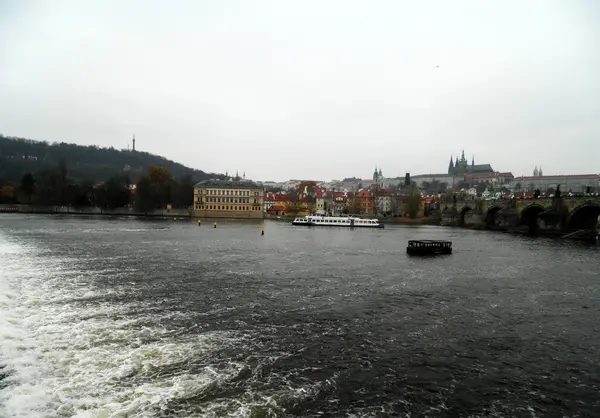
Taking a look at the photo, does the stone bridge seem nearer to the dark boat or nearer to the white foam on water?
the dark boat

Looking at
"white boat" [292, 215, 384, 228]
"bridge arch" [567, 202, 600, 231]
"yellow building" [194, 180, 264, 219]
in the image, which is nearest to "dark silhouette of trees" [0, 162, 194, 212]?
"yellow building" [194, 180, 264, 219]

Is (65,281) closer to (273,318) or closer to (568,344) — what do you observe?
(273,318)

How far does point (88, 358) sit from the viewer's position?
13.4 m

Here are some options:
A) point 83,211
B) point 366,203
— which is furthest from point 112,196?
point 366,203

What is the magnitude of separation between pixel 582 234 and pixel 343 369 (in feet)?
229

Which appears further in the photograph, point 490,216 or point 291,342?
point 490,216

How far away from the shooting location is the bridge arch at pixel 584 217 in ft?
225

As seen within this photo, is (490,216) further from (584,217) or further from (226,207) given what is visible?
(226,207)

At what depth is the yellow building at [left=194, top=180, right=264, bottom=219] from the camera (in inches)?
4852

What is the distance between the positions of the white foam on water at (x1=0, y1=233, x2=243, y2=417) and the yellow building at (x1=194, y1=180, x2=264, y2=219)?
10199 centimetres

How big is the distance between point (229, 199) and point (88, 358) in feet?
372

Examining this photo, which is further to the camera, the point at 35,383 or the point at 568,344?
the point at 568,344

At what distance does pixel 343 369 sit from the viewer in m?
13.3

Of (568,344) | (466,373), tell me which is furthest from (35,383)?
(568,344)
